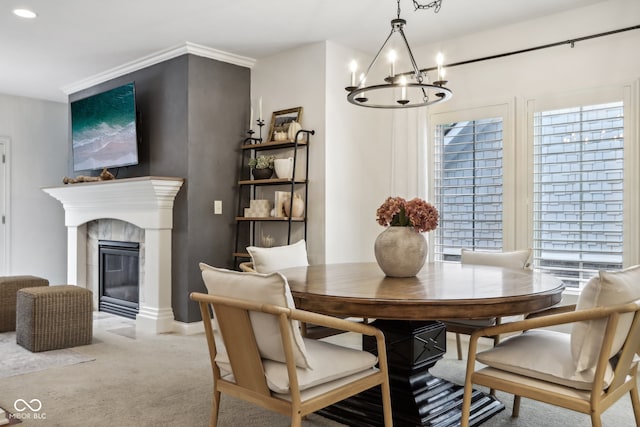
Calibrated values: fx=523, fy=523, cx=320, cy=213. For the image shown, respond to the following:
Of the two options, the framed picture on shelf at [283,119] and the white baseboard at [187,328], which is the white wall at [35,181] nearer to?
the white baseboard at [187,328]

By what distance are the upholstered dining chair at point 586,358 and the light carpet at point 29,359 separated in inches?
108

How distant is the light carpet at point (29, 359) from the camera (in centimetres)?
338

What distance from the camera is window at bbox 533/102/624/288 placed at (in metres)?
3.54

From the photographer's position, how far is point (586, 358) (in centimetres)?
181

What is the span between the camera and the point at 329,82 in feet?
14.4

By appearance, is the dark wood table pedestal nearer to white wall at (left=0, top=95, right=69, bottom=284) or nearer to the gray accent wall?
the gray accent wall

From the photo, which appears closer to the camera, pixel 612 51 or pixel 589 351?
pixel 589 351

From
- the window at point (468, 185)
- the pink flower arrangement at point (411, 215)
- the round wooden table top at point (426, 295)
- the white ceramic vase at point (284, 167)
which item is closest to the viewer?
the round wooden table top at point (426, 295)

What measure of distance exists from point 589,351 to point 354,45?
11.1ft

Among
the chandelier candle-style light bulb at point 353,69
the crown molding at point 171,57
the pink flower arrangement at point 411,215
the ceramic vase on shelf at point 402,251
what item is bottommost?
the ceramic vase on shelf at point 402,251

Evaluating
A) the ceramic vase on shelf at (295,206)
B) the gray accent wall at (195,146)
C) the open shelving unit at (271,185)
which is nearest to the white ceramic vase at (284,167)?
the open shelving unit at (271,185)

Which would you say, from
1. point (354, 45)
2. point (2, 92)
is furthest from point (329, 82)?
point (2, 92)

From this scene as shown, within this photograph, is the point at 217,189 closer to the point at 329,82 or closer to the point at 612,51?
the point at 329,82

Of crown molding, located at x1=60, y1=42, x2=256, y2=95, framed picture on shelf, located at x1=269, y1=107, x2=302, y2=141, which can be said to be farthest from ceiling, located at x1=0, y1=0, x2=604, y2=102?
framed picture on shelf, located at x1=269, y1=107, x2=302, y2=141
